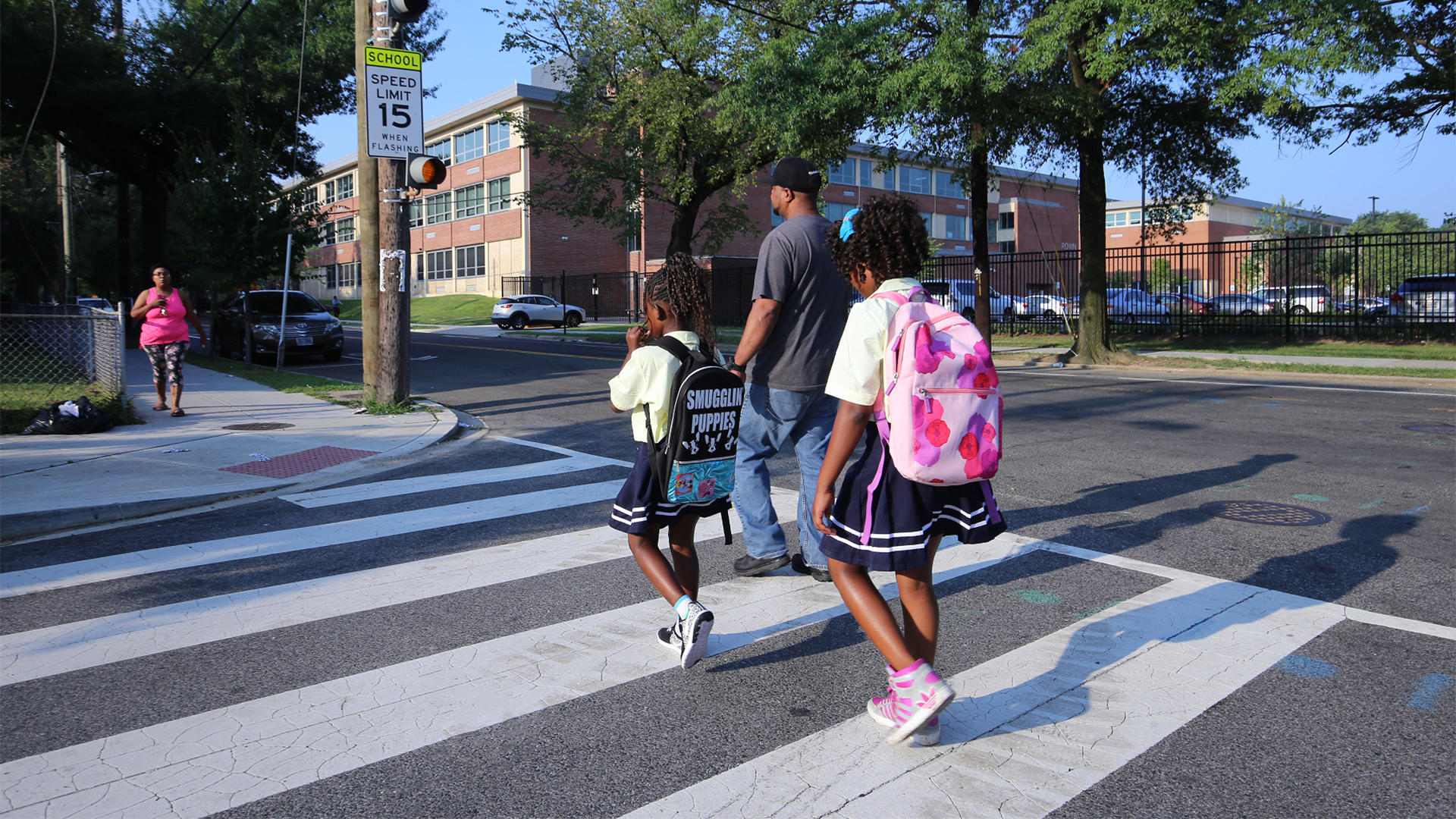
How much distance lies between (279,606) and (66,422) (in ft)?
22.2

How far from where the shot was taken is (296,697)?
3578mm

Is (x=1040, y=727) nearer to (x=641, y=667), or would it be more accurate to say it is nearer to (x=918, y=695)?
(x=918, y=695)

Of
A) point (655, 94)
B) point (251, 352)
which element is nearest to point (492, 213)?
point (655, 94)

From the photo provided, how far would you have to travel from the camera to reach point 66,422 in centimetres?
968

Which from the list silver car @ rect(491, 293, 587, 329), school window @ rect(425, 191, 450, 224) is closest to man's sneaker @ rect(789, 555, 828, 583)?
silver car @ rect(491, 293, 587, 329)

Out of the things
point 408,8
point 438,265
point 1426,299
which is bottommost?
point 1426,299

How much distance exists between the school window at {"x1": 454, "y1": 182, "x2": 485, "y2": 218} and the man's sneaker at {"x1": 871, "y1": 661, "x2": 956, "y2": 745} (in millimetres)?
56394

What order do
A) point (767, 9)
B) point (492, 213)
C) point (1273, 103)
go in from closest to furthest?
1. point (1273, 103)
2. point (767, 9)
3. point (492, 213)

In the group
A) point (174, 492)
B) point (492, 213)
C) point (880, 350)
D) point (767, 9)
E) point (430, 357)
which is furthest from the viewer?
point (492, 213)

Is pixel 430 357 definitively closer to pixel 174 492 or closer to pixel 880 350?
pixel 174 492

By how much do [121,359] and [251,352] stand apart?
799cm

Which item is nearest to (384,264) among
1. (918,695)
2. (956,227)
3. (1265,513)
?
(1265,513)

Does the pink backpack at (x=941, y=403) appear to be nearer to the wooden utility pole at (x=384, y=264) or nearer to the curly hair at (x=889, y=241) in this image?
the curly hair at (x=889, y=241)

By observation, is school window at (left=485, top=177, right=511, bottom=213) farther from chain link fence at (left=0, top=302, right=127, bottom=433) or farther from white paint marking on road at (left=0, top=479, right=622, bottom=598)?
white paint marking on road at (left=0, top=479, right=622, bottom=598)
